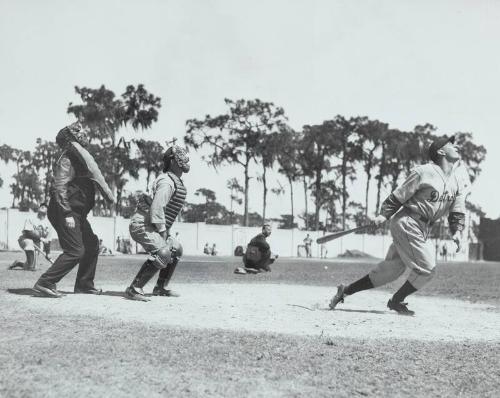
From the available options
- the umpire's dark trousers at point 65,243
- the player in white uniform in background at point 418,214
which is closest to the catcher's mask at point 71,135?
the umpire's dark trousers at point 65,243

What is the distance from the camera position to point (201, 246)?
40781mm

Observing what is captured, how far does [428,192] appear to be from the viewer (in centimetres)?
632

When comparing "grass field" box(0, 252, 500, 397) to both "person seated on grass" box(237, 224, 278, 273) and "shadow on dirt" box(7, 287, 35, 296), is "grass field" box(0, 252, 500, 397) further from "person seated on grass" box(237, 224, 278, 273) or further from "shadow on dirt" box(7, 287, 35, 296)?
"person seated on grass" box(237, 224, 278, 273)

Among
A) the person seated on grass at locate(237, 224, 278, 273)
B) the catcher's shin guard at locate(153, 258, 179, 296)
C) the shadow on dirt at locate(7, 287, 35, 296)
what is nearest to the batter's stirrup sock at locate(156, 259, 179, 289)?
the catcher's shin guard at locate(153, 258, 179, 296)

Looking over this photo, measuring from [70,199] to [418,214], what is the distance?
3.48 m

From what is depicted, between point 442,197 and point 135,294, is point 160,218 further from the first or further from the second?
point 442,197

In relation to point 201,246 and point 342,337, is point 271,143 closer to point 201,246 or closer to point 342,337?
point 201,246

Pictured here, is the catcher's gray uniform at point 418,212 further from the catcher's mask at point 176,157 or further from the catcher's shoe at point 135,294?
the catcher's shoe at point 135,294

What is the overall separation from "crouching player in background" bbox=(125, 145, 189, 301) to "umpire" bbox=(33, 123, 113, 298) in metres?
0.43

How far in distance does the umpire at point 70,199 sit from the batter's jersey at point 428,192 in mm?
2957

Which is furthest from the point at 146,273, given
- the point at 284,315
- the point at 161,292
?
the point at 284,315

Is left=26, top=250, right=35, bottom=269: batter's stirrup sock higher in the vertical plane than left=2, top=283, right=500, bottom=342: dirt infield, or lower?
higher

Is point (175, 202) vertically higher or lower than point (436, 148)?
lower

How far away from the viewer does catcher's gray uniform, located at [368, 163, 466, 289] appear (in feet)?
20.7
